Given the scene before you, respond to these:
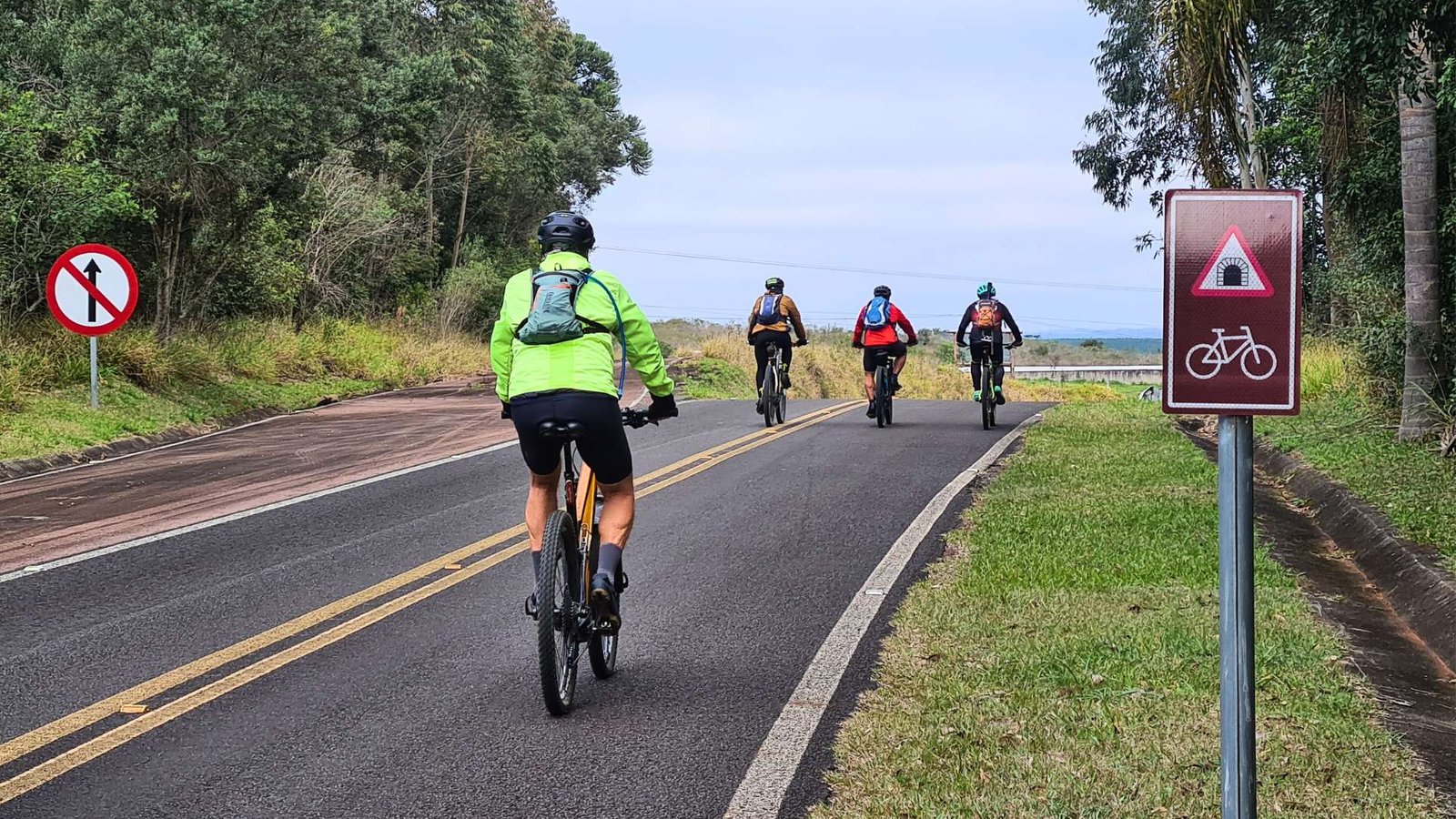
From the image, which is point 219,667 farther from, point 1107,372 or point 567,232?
point 1107,372


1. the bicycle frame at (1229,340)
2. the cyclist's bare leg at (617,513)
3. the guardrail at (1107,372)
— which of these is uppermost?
the bicycle frame at (1229,340)

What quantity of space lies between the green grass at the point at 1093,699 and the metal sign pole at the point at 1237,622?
3.50 ft

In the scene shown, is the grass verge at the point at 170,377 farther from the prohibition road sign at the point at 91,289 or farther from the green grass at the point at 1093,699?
the green grass at the point at 1093,699

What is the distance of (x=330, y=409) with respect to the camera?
21453 millimetres

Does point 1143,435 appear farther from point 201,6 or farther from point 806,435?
point 201,6

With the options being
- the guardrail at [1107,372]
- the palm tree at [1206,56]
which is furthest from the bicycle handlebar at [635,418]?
the guardrail at [1107,372]

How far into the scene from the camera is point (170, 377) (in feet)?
63.7

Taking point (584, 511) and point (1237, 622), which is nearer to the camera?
point (1237, 622)

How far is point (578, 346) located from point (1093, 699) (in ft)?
8.28

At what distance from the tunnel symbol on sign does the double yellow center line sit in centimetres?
415

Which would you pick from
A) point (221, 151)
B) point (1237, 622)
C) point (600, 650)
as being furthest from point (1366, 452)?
point (221, 151)

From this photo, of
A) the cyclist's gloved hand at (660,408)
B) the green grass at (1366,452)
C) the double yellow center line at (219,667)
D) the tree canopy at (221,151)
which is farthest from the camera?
the tree canopy at (221,151)

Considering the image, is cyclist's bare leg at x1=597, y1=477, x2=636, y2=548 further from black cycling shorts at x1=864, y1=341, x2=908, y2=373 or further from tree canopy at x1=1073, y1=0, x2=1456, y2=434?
black cycling shorts at x1=864, y1=341, x2=908, y2=373

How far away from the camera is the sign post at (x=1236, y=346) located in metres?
3.43
